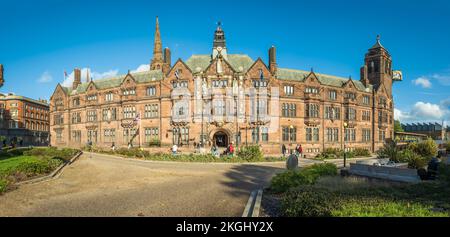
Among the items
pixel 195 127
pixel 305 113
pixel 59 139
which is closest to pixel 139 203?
pixel 195 127

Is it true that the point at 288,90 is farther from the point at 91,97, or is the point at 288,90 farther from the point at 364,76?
the point at 91,97

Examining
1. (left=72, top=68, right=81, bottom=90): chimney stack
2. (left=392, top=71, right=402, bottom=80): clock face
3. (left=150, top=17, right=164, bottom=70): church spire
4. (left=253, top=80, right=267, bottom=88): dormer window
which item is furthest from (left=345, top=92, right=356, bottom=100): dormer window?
(left=72, top=68, right=81, bottom=90): chimney stack

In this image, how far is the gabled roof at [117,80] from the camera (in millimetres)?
48472

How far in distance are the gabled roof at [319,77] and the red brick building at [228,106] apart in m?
0.25

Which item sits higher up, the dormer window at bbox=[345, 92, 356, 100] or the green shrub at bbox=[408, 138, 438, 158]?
the dormer window at bbox=[345, 92, 356, 100]

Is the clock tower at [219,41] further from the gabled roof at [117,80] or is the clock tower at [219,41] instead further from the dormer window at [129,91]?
the dormer window at [129,91]

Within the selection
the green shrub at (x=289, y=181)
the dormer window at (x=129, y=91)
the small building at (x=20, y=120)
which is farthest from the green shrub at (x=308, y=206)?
the small building at (x=20, y=120)

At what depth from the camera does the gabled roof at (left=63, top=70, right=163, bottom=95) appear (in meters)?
48.5

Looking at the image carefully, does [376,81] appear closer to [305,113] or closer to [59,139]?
[305,113]

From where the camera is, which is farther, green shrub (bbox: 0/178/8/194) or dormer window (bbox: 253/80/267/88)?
dormer window (bbox: 253/80/267/88)

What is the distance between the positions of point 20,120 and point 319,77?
85266mm

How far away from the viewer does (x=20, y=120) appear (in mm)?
78125

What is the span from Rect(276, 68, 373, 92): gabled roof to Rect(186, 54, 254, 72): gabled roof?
20.0 ft

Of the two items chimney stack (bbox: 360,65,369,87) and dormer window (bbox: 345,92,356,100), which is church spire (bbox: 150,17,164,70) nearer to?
dormer window (bbox: 345,92,356,100)
